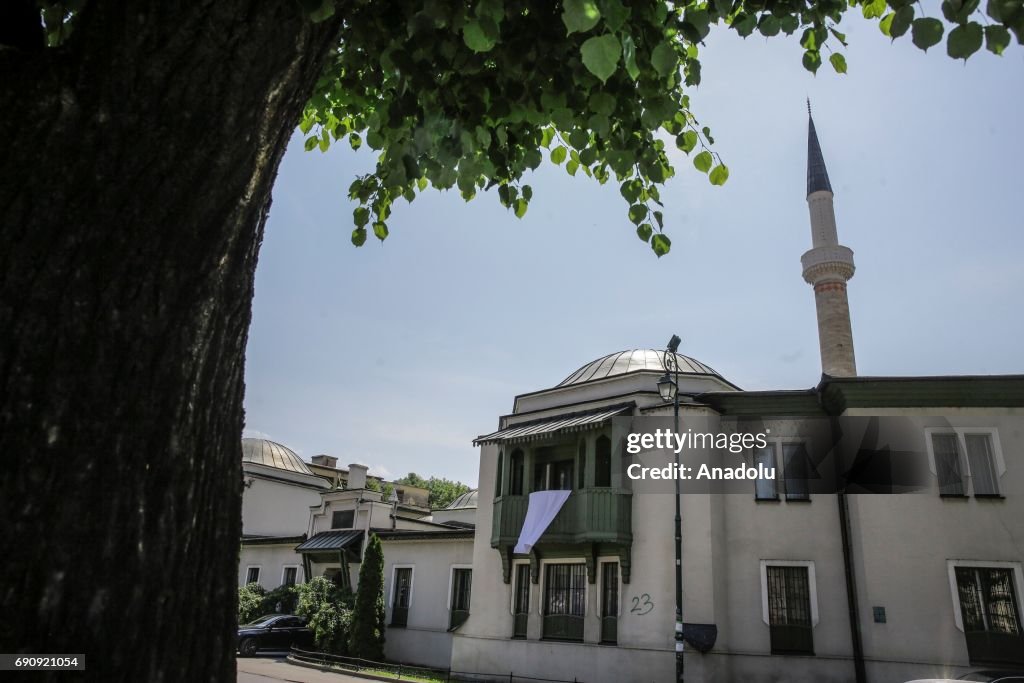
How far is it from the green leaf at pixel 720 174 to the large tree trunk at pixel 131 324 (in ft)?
11.6

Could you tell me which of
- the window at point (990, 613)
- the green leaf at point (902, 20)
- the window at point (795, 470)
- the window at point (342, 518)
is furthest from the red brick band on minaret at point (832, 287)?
the green leaf at point (902, 20)

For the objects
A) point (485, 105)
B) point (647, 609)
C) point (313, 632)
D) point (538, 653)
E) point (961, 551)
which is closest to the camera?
point (485, 105)

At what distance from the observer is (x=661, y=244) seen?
5.70m

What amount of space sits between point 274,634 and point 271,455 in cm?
2145

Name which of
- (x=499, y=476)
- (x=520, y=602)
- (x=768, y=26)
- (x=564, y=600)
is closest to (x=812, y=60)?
(x=768, y=26)

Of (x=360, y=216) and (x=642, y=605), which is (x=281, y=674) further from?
(x=360, y=216)

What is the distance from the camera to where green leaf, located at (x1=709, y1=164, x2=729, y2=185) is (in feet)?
16.8

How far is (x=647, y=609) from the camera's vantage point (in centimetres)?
1848

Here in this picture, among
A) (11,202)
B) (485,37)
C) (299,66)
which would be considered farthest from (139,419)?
(485,37)

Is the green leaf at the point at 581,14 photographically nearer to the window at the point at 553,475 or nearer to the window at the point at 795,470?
the window at the point at 795,470

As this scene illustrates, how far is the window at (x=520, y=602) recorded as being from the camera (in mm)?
21047

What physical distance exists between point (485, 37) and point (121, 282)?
2060 mm

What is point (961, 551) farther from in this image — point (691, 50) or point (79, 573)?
point (79, 573)

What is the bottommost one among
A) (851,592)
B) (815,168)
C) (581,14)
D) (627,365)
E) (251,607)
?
(251,607)
